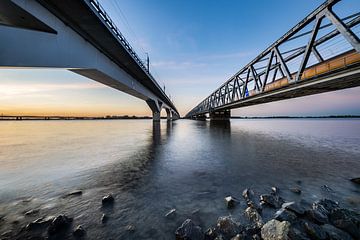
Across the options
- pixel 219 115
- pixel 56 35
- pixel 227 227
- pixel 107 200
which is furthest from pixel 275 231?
pixel 219 115

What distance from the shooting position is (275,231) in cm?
283

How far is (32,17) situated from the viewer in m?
8.43

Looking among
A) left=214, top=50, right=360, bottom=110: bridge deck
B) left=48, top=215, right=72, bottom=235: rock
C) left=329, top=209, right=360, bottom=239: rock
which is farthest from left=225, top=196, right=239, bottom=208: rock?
left=214, top=50, right=360, bottom=110: bridge deck

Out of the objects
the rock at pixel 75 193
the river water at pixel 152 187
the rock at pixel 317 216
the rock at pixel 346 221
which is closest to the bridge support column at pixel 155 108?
the river water at pixel 152 187

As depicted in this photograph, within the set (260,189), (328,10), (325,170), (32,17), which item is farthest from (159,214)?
(328,10)

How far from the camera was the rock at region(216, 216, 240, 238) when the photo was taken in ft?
9.90

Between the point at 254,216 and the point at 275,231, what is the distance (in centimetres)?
67

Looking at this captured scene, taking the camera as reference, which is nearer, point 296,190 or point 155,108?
point 296,190

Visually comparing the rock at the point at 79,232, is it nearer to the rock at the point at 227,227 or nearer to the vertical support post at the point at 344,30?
the rock at the point at 227,227

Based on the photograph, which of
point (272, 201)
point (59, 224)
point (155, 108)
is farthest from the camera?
point (155, 108)

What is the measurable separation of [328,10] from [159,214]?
58.9 feet

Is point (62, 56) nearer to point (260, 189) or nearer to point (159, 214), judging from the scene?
point (159, 214)

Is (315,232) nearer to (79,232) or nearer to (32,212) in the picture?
(79,232)

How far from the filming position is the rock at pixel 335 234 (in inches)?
108
